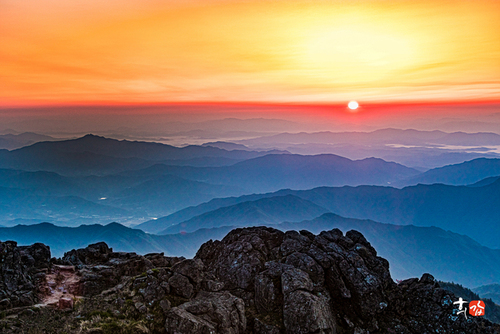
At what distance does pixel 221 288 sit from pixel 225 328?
7279 millimetres

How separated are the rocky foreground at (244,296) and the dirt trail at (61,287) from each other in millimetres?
124

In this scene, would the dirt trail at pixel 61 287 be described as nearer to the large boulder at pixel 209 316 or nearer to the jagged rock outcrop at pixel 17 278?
the jagged rock outcrop at pixel 17 278

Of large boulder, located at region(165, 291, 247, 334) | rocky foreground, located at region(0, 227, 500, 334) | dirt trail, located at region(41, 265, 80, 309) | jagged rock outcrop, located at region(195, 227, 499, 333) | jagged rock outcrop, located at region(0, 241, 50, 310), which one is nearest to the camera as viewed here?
large boulder, located at region(165, 291, 247, 334)

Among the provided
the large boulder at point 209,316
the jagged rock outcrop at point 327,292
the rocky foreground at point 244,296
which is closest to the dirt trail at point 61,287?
the rocky foreground at point 244,296

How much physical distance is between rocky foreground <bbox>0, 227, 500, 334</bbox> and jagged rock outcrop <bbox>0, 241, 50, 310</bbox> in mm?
132

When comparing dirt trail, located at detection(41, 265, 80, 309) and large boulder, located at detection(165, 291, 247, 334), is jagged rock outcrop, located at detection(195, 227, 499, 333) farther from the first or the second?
dirt trail, located at detection(41, 265, 80, 309)

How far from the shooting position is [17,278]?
44.0m

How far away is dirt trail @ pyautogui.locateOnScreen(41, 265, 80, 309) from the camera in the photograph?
129ft

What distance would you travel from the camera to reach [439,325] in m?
40.9

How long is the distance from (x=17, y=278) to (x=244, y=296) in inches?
1159

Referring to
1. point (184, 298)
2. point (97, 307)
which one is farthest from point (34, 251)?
point (184, 298)

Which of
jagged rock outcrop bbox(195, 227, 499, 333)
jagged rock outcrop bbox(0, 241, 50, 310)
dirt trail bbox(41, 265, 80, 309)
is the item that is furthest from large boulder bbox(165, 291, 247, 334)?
jagged rock outcrop bbox(0, 241, 50, 310)

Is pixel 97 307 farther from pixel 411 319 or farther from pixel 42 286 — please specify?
pixel 411 319

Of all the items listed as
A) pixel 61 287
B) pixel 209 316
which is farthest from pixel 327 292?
pixel 61 287
